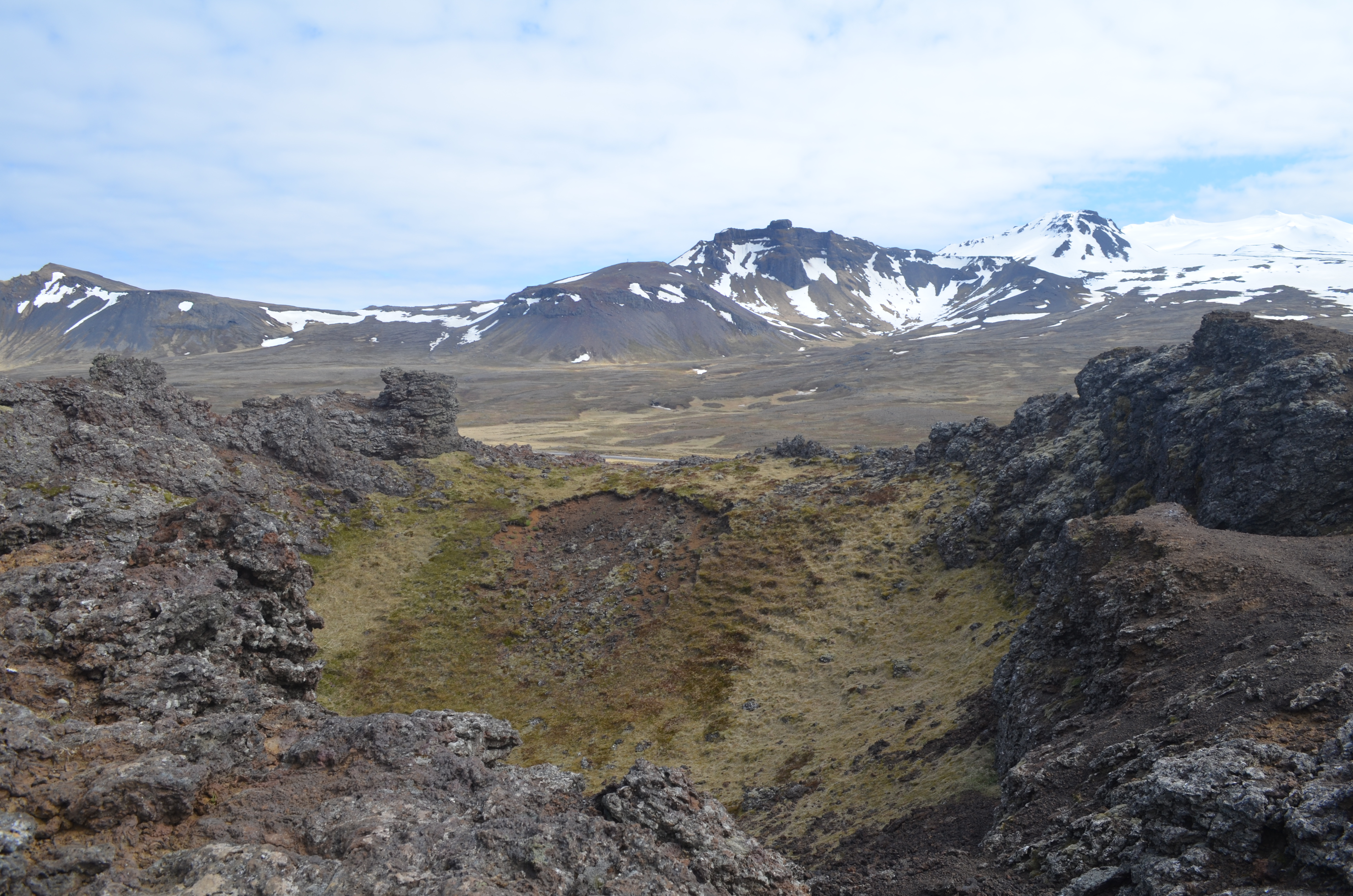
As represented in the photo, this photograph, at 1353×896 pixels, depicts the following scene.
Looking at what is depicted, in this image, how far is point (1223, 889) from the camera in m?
11.4

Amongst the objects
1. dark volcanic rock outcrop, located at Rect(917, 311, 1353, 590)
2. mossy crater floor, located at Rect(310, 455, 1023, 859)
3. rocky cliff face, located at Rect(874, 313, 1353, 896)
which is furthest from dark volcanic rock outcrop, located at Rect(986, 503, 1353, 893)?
dark volcanic rock outcrop, located at Rect(917, 311, 1353, 590)

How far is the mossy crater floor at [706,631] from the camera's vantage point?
91.2 feet

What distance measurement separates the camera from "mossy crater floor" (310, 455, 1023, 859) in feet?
91.2

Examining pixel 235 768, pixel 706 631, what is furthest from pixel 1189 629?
pixel 706 631

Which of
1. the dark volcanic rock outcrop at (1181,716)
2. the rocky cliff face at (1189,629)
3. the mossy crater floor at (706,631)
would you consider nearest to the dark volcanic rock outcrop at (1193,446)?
the rocky cliff face at (1189,629)

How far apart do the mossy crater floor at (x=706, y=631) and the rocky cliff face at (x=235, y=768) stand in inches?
392

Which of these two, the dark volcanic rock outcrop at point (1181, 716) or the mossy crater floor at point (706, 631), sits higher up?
the dark volcanic rock outcrop at point (1181, 716)

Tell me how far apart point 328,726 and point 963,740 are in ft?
69.1

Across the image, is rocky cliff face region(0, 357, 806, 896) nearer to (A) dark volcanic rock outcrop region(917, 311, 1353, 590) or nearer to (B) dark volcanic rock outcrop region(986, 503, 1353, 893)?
(B) dark volcanic rock outcrop region(986, 503, 1353, 893)

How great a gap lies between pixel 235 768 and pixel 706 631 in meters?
27.8

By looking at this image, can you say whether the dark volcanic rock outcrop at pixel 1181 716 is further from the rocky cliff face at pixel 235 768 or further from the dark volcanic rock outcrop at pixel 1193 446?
the rocky cliff face at pixel 235 768

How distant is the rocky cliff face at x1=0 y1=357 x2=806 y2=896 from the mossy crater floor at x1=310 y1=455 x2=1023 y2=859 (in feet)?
32.7

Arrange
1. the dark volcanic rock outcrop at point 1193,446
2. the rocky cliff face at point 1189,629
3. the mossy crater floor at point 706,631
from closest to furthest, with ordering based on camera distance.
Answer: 1. the rocky cliff face at point 1189,629
2. the mossy crater floor at point 706,631
3. the dark volcanic rock outcrop at point 1193,446

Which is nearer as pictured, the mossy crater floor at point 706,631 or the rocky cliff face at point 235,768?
the rocky cliff face at point 235,768
